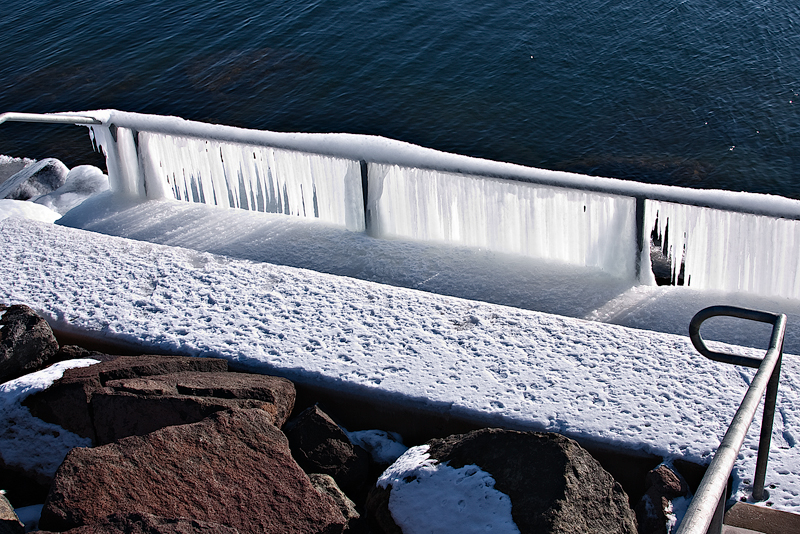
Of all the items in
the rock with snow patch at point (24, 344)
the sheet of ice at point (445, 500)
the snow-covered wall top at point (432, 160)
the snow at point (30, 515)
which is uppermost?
the snow-covered wall top at point (432, 160)

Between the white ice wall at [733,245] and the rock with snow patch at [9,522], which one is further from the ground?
the white ice wall at [733,245]

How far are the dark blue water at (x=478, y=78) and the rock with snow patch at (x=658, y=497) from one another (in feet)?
21.5

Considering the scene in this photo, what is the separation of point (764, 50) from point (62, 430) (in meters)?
10.9

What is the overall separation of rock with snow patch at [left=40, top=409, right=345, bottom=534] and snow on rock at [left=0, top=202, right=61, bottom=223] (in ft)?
10.6

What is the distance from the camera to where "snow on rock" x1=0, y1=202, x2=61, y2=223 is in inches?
229

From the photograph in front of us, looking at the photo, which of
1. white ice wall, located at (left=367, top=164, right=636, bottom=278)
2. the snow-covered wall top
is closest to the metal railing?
the snow-covered wall top

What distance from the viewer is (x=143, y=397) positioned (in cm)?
346

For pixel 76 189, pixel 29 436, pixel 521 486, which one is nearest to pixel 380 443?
pixel 521 486

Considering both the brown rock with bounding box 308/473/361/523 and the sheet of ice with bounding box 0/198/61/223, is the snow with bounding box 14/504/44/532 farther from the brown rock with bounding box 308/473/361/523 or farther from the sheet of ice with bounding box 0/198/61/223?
the sheet of ice with bounding box 0/198/61/223

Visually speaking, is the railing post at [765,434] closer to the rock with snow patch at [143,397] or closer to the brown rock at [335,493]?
the brown rock at [335,493]

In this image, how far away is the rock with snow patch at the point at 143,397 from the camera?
11.3ft

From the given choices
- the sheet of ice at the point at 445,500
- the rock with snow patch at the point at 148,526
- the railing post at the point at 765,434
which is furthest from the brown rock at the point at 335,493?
the railing post at the point at 765,434

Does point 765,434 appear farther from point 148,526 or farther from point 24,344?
point 24,344

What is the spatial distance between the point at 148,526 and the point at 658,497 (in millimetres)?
2005
